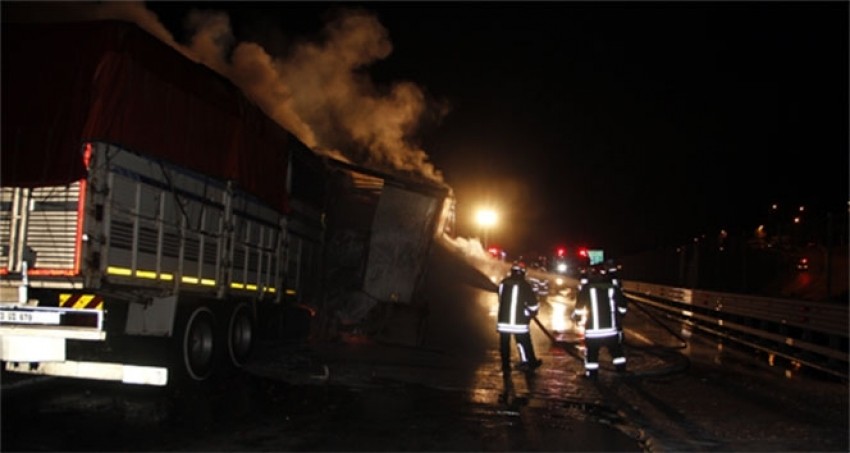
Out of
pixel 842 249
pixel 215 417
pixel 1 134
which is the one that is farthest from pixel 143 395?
pixel 842 249

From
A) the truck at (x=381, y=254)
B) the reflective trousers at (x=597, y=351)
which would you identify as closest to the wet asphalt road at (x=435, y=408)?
the reflective trousers at (x=597, y=351)

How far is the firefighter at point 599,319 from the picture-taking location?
10.1 metres

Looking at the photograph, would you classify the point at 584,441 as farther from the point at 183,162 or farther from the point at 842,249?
the point at 842,249

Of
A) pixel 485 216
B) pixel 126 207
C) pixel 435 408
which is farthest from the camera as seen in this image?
pixel 485 216

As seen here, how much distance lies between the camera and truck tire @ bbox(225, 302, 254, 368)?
31.9ft

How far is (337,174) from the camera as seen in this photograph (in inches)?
540

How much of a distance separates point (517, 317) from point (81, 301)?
566 cm

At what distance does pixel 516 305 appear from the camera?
35.6 feet

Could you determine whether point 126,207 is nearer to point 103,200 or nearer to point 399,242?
point 103,200

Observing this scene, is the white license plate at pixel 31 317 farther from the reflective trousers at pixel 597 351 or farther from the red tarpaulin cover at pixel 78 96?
the reflective trousers at pixel 597 351

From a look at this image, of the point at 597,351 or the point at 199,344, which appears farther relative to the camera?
the point at 597,351

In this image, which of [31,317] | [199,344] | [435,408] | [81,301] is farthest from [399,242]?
[31,317]

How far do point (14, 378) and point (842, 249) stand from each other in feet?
51.9

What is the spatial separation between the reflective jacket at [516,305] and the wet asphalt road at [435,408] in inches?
26.5
